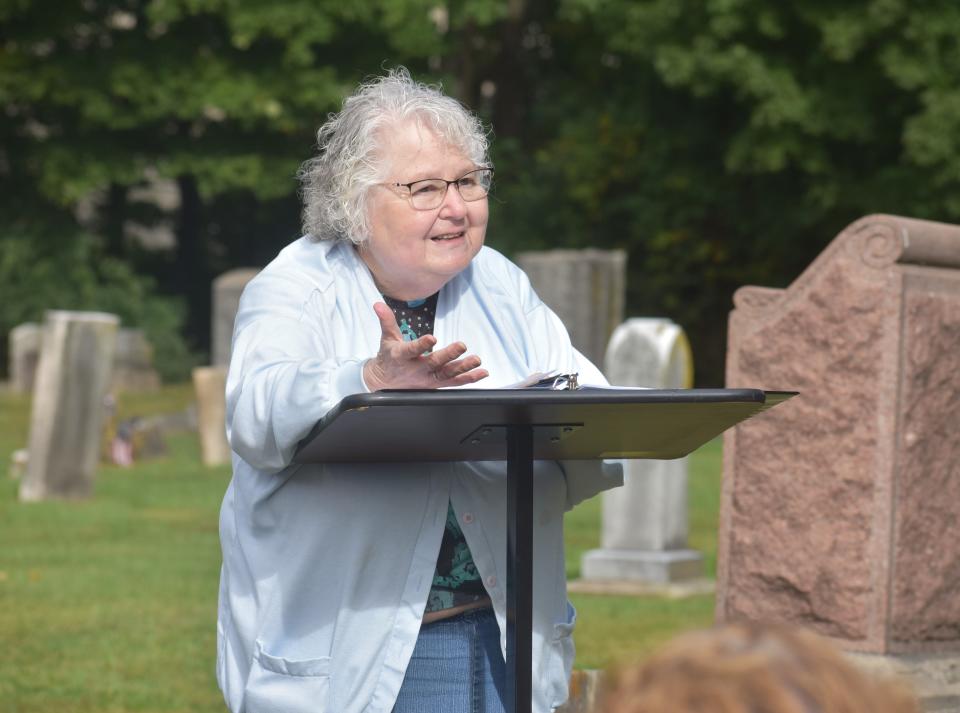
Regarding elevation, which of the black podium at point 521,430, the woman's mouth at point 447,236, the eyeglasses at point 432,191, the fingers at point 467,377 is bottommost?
the black podium at point 521,430

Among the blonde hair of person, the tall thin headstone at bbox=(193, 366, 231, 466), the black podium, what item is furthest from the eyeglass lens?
the tall thin headstone at bbox=(193, 366, 231, 466)

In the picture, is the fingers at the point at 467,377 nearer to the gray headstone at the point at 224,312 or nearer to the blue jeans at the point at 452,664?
the blue jeans at the point at 452,664

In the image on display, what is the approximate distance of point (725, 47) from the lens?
24.1m

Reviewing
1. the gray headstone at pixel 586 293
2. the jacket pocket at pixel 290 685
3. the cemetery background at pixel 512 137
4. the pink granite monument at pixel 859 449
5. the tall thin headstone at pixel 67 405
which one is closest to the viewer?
the jacket pocket at pixel 290 685

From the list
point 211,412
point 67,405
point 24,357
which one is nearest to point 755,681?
point 67,405

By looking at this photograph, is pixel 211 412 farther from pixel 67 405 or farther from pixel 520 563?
pixel 520 563

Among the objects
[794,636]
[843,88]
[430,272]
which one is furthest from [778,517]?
[843,88]

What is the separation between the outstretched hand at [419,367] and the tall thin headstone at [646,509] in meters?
7.22

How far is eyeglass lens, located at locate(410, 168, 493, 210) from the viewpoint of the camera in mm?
3193

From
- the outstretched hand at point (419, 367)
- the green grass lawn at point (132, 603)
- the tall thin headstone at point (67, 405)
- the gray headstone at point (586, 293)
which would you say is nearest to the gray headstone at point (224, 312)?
the gray headstone at point (586, 293)

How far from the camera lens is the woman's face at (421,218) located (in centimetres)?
319

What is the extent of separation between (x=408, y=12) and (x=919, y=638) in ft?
76.5

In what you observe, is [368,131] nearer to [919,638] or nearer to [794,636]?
[794,636]

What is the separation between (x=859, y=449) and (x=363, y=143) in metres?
3.26
